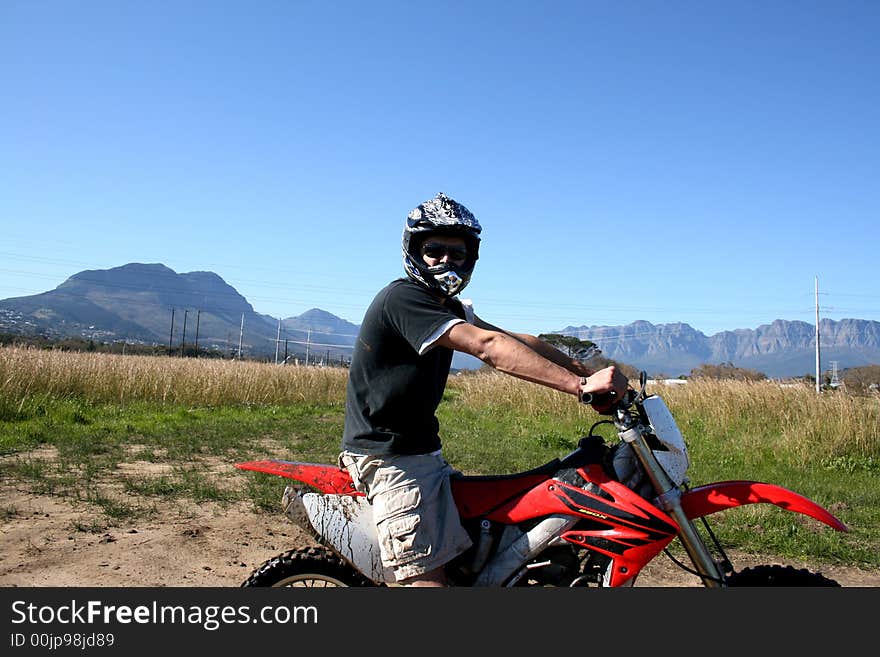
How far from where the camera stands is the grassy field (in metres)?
6.79

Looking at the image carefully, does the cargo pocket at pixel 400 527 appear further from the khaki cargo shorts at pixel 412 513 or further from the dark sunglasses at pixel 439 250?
the dark sunglasses at pixel 439 250

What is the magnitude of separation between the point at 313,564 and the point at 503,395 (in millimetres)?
17071

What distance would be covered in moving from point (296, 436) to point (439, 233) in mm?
10007

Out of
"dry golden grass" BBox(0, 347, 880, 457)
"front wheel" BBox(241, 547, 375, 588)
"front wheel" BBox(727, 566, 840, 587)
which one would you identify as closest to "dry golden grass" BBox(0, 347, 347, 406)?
"dry golden grass" BBox(0, 347, 880, 457)

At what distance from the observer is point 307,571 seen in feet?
9.78

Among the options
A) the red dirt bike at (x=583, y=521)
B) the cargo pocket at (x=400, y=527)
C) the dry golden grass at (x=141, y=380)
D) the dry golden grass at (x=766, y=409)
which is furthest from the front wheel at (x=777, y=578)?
the dry golden grass at (x=141, y=380)

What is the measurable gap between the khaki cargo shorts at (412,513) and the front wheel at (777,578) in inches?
45.4

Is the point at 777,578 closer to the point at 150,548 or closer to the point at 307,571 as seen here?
the point at 307,571

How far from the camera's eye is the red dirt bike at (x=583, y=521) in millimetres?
2805

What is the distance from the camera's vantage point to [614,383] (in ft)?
8.94

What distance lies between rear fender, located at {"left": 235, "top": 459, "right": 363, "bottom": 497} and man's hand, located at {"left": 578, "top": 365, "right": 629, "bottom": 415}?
109cm
